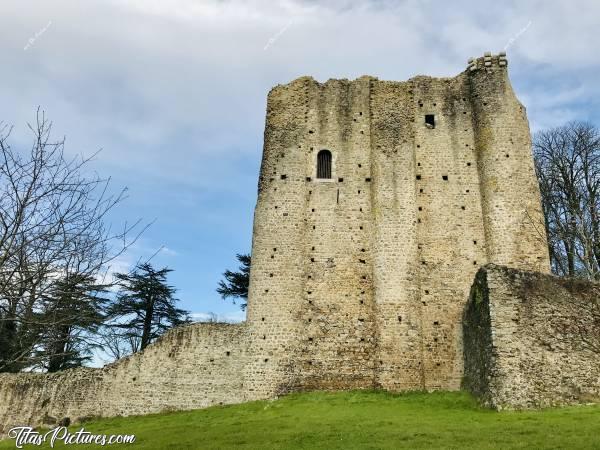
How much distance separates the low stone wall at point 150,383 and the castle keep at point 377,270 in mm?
46

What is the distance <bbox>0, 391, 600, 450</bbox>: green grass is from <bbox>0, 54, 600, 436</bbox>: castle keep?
1039 mm

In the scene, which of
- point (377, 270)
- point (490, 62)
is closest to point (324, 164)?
point (377, 270)

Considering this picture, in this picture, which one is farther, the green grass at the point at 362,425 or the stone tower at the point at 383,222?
the stone tower at the point at 383,222

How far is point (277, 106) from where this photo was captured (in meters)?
21.6

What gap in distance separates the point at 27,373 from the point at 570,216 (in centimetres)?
2150

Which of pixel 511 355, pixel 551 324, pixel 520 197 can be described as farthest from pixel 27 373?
pixel 520 197

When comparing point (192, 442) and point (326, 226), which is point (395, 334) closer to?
point (326, 226)

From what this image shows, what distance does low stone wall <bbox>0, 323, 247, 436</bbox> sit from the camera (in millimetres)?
16812

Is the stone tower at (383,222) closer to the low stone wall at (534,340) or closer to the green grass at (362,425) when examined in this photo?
A: the green grass at (362,425)

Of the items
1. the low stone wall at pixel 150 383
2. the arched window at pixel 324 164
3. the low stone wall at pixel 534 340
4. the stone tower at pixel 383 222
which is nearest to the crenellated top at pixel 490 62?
the stone tower at pixel 383 222

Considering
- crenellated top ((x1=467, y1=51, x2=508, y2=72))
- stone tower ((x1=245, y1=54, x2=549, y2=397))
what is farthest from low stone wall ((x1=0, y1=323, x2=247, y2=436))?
crenellated top ((x1=467, y1=51, x2=508, y2=72))

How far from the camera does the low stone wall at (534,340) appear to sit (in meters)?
13.0

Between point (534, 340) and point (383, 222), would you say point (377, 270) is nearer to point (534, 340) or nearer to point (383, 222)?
point (383, 222)

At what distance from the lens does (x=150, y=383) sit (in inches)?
669
